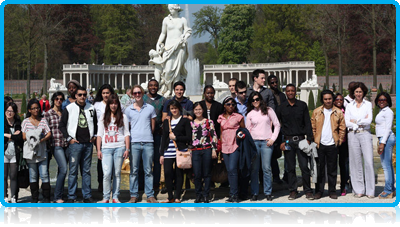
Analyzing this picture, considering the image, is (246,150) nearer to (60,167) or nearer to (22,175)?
(60,167)

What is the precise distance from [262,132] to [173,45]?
10143 mm

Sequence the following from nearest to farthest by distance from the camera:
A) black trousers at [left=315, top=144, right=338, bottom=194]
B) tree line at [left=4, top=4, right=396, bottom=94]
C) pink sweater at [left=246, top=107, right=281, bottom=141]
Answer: pink sweater at [left=246, top=107, right=281, bottom=141]
black trousers at [left=315, top=144, right=338, bottom=194]
tree line at [left=4, top=4, right=396, bottom=94]

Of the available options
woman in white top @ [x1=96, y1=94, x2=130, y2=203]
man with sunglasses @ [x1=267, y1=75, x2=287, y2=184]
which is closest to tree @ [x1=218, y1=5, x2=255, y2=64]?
man with sunglasses @ [x1=267, y1=75, x2=287, y2=184]

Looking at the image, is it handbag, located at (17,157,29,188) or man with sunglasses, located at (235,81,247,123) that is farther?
man with sunglasses, located at (235,81,247,123)

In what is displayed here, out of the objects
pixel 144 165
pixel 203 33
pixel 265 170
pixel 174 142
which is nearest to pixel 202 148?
pixel 174 142

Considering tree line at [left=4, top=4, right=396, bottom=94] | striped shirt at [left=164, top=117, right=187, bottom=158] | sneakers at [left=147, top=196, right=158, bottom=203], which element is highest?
tree line at [left=4, top=4, right=396, bottom=94]

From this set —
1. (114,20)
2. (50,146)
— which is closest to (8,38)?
(114,20)

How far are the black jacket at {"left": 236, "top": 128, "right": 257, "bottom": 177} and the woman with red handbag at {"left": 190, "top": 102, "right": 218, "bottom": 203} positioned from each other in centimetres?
39

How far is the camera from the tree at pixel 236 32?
62.5 meters

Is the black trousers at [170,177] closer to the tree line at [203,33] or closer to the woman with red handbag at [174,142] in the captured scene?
the woman with red handbag at [174,142]

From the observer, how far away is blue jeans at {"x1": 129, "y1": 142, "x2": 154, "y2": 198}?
836 cm

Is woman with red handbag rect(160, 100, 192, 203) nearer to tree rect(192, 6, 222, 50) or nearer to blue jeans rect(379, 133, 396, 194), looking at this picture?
blue jeans rect(379, 133, 396, 194)

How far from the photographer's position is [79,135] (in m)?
8.37

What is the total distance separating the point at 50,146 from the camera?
336 inches
